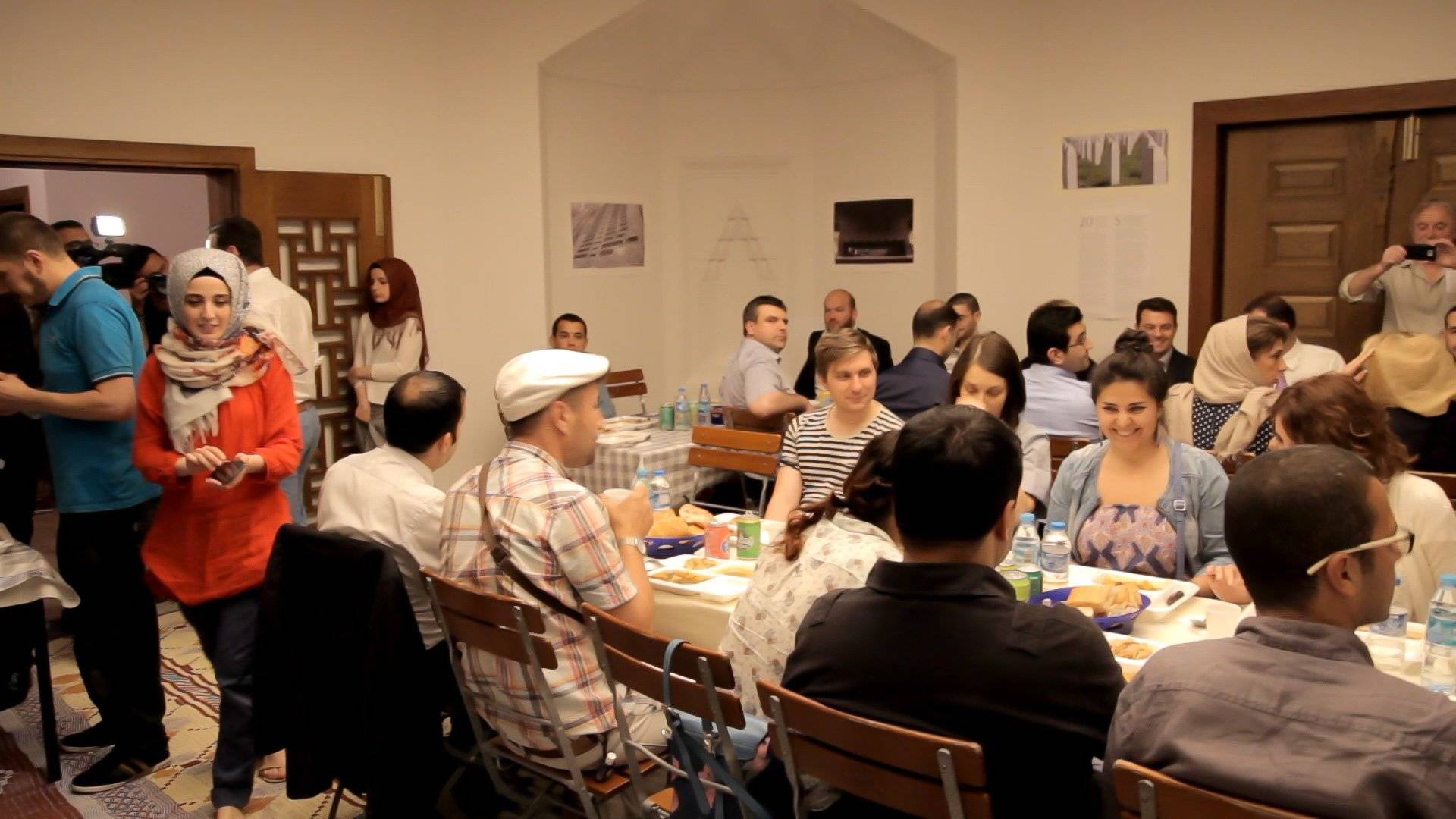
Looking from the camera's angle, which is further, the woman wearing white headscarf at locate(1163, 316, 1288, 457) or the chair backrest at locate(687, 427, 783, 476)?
the chair backrest at locate(687, 427, 783, 476)

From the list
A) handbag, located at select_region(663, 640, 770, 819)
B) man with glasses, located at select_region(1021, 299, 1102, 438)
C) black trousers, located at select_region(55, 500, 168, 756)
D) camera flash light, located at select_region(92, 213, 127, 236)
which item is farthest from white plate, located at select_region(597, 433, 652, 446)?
camera flash light, located at select_region(92, 213, 127, 236)

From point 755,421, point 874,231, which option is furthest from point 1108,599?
point 874,231

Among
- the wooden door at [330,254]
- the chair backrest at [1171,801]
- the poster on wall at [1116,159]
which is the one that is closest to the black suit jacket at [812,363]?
the poster on wall at [1116,159]

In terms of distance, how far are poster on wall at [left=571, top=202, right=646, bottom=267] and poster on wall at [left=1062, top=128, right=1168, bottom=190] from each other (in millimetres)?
Answer: 2921

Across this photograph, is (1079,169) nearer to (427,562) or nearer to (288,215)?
(288,215)

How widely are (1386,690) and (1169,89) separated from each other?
5.73 meters

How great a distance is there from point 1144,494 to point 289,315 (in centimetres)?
361

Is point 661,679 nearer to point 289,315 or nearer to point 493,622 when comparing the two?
point 493,622

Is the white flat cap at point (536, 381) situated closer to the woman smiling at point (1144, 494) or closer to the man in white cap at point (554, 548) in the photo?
the man in white cap at point (554, 548)

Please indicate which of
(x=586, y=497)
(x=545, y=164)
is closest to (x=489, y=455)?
(x=545, y=164)

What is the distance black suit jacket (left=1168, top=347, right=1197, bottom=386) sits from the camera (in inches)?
240

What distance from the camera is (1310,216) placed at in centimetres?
633

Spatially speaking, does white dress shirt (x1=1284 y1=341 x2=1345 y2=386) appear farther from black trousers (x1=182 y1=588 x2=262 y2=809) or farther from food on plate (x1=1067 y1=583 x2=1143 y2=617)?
black trousers (x1=182 y1=588 x2=262 y2=809)

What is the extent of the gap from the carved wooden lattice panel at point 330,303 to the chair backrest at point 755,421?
88.9 inches
